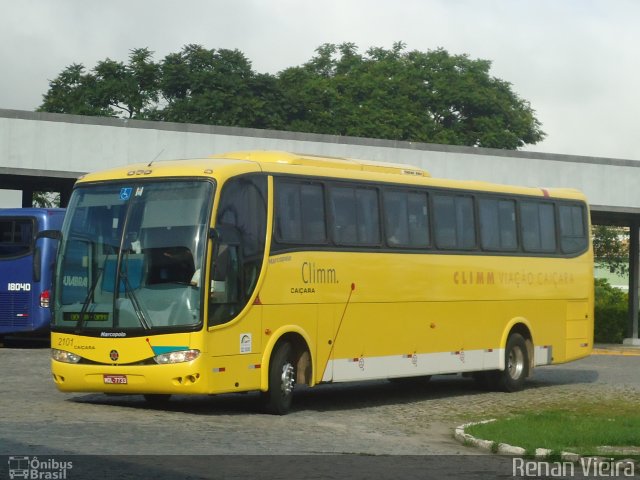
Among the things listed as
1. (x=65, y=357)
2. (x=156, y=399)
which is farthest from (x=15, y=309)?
(x=65, y=357)

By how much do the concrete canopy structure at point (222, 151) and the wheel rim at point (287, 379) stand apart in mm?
13708

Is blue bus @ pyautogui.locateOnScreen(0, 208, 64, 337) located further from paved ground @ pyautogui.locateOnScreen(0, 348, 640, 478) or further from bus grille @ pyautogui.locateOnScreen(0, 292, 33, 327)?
paved ground @ pyautogui.locateOnScreen(0, 348, 640, 478)

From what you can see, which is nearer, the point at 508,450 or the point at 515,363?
the point at 508,450

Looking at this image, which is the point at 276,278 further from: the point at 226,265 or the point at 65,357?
the point at 65,357

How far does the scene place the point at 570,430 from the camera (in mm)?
15688

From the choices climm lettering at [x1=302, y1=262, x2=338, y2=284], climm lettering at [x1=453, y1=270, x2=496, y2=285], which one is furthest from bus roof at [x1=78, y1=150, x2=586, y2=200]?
climm lettering at [x1=453, y1=270, x2=496, y2=285]

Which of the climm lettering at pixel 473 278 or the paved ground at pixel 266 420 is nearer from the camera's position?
the paved ground at pixel 266 420

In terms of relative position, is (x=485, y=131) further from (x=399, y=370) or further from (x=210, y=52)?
(x=399, y=370)

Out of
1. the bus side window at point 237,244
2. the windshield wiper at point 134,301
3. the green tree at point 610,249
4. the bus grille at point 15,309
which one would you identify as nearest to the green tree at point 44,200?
the green tree at point 610,249

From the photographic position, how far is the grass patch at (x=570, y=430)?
1427cm

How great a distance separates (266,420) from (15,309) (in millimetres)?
16202

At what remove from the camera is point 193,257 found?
16.5 metres

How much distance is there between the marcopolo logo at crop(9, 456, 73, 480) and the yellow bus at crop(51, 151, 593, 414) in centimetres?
487

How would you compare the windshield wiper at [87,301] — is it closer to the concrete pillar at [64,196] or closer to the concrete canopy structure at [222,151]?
the concrete canopy structure at [222,151]
